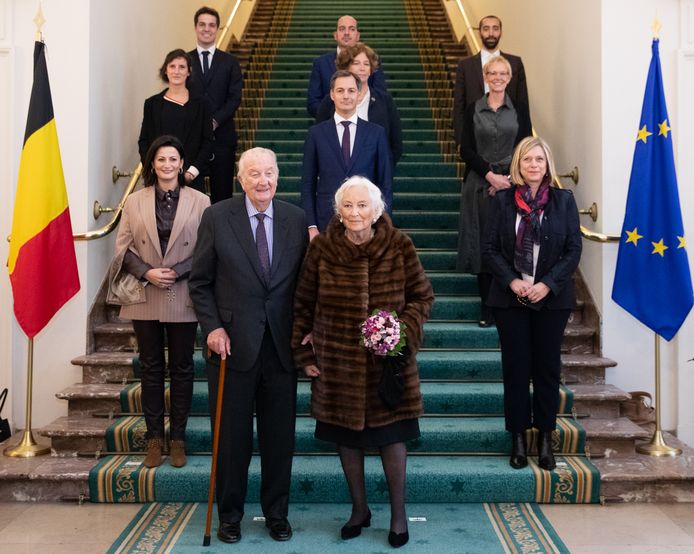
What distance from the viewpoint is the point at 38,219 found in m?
4.98

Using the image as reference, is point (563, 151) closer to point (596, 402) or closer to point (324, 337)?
point (596, 402)

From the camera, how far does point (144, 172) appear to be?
4516mm

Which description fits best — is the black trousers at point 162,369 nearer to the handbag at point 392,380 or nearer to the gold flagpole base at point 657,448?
the handbag at point 392,380

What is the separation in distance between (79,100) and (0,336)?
1.55m

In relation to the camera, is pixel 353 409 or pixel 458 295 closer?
pixel 353 409

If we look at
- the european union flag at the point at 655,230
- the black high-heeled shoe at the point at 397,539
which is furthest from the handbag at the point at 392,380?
the european union flag at the point at 655,230

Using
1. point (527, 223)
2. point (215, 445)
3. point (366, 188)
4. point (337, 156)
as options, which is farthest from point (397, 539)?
point (337, 156)

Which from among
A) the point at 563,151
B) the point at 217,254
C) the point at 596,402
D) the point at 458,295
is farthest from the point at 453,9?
the point at 217,254

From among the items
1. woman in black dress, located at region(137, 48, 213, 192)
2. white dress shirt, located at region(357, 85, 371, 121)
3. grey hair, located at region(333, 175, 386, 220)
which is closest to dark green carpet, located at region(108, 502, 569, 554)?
grey hair, located at region(333, 175, 386, 220)

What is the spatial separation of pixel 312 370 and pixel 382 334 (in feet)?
1.29

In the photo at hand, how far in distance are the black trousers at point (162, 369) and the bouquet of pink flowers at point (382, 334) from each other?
45.4 inches

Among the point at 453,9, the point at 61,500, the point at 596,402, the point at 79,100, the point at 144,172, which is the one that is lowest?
the point at 61,500

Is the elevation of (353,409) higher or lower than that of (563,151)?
lower

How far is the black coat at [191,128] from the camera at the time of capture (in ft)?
17.6
